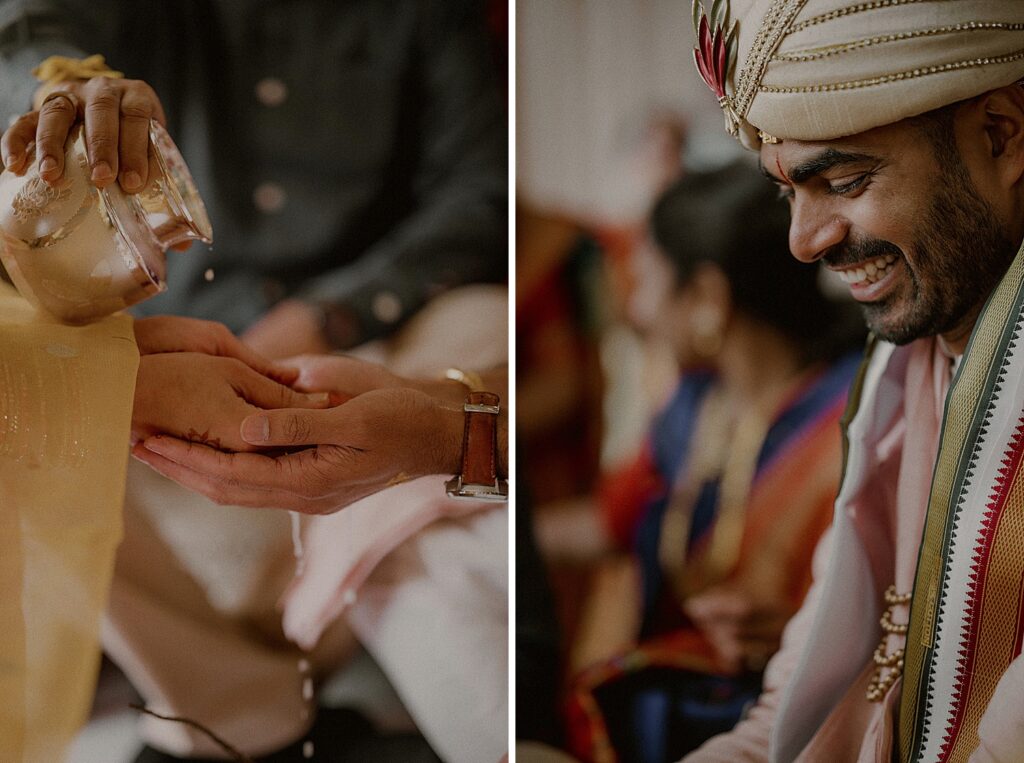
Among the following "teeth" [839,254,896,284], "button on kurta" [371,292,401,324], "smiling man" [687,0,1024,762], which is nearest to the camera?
"smiling man" [687,0,1024,762]

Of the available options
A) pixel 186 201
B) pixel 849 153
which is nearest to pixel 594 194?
pixel 849 153

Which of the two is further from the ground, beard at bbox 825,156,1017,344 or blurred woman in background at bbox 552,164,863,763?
beard at bbox 825,156,1017,344

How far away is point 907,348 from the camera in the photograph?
1.38 metres

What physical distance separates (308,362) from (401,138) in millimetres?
378

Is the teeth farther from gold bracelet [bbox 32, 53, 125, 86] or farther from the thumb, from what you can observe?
gold bracelet [bbox 32, 53, 125, 86]

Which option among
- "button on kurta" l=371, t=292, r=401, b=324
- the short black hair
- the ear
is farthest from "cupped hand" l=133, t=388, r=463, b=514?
the ear

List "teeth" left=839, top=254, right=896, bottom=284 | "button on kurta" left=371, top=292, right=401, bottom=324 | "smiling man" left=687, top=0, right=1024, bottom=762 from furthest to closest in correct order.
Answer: "button on kurta" left=371, top=292, right=401, bottom=324
"teeth" left=839, top=254, right=896, bottom=284
"smiling man" left=687, top=0, right=1024, bottom=762

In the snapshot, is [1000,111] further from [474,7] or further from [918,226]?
[474,7]

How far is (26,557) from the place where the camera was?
1289 millimetres

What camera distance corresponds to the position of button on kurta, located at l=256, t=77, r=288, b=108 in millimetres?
1420

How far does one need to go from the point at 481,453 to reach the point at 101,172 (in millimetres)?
678

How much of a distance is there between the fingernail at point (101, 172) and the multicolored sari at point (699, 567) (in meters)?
0.88

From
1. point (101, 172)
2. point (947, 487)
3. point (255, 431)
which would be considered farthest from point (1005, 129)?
point (101, 172)

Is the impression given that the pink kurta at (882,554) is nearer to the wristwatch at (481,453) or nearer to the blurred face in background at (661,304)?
the blurred face in background at (661,304)
